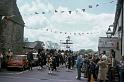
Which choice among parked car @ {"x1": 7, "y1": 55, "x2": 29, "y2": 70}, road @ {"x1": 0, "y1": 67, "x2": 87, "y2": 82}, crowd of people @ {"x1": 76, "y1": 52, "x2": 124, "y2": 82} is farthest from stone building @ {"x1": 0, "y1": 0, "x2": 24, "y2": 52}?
crowd of people @ {"x1": 76, "y1": 52, "x2": 124, "y2": 82}

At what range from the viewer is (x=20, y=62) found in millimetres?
33281

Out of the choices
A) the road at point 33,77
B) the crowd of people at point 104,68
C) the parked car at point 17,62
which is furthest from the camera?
the parked car at point 17,62

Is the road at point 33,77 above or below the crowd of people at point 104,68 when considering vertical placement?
below

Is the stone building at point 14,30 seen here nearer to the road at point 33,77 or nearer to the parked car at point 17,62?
Answer: the parked car at point 17,62

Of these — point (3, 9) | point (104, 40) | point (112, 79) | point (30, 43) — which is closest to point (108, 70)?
point (112, 79)

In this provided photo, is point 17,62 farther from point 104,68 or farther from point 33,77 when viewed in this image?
point 104,68

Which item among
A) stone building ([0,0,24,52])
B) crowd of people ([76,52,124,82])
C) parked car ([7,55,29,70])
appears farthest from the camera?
stone building ([0,0,24,52])

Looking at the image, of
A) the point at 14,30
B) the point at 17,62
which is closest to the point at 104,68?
the point at 17,62

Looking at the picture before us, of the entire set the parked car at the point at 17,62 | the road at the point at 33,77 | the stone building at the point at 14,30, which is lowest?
the road at the point at 33,77

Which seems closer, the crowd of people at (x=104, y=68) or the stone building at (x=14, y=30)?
the crowd of people at (x=104, y=68)

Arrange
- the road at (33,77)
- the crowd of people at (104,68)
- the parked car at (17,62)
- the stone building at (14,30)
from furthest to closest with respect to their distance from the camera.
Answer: the stone building at (14,30), the parked car at (17,62), the road at (33,77), the crowd of people at (104,68)

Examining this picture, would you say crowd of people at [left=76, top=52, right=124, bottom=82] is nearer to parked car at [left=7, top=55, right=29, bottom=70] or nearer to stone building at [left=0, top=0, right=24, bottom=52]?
parked car at [left=7, top=55, right=29, bottom=70]

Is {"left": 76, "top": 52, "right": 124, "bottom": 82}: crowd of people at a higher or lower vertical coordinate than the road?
higher

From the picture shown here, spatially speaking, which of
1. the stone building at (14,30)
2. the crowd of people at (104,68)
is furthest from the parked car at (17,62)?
the stone building at (14,30)
